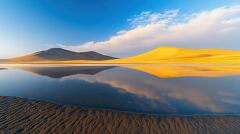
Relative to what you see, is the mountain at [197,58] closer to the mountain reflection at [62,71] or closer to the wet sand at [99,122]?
the mountain reflection at [62,71]

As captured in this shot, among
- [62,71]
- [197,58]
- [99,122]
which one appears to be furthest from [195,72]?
[197,58]

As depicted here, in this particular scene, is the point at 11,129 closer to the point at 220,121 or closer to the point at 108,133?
the point at 108,133

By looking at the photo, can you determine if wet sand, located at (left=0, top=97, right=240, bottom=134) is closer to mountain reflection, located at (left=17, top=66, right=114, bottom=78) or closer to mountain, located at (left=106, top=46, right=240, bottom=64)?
mountain reflection, located at (left=17, top=66, right=114, bottom=78)

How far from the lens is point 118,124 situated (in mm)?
6133

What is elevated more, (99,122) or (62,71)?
(62,71)

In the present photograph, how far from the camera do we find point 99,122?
20.6 feet

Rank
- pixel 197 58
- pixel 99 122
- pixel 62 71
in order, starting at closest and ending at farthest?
pixel 99 122 < pixel 62 71 < pixel 197 58

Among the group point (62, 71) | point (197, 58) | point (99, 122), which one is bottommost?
point (99, 122)

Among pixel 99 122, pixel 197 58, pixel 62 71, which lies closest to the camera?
pixel 99 122

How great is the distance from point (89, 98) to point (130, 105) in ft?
11.0

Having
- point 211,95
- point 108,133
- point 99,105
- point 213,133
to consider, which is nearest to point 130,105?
point 99,105

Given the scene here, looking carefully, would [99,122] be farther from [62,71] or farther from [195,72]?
[62,71]

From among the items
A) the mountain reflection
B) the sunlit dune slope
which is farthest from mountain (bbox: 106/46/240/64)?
the mountain reflection

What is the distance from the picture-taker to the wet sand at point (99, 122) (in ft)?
18.6
